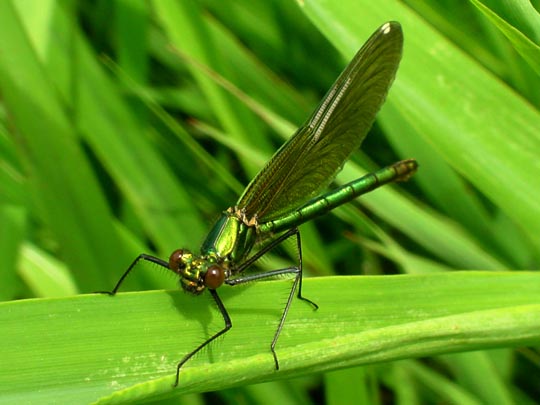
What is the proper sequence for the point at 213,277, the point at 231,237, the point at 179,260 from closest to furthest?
1. the point at 213,277
2. the point at 179,260
3. the point at 231,237

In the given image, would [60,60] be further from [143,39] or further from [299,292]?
A: [299,292]

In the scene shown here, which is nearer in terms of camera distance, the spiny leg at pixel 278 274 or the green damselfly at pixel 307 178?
the spiny leg at pixel 278 274

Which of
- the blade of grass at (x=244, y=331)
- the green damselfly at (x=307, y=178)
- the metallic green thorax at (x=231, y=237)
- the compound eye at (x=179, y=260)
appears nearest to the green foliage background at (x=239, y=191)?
the blade of grass at (x=244, y=331)

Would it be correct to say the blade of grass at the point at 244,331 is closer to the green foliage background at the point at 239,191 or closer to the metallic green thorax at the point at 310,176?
the green foliage background at the point at 239,191

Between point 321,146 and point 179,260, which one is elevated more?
point 321,146

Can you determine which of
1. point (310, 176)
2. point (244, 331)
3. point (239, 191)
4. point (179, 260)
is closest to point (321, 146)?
point (310, 176)

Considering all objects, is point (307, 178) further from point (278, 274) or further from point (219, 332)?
point (219, 332)
